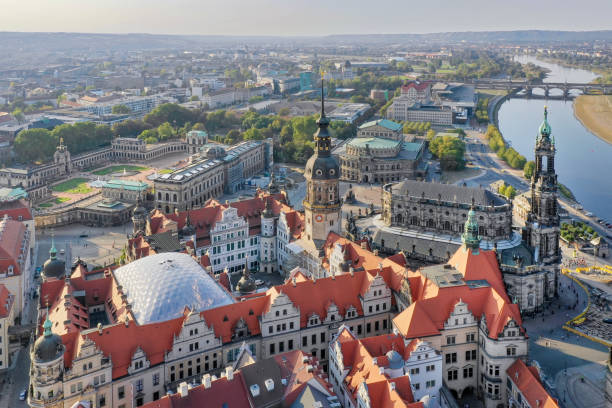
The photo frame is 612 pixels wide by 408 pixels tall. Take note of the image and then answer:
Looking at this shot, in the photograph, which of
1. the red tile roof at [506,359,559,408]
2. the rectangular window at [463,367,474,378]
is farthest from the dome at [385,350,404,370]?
the rectangular window at [463,367,474,378]

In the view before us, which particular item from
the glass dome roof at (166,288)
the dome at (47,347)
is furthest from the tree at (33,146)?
the dome at (47,347)

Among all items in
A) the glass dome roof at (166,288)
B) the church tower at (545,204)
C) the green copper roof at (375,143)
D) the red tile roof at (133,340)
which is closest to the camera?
the red tile roof at (133,340)

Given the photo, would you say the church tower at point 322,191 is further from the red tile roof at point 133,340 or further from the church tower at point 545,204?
the red tile roof at point 133,340

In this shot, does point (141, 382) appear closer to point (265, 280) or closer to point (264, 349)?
point (264, 349)

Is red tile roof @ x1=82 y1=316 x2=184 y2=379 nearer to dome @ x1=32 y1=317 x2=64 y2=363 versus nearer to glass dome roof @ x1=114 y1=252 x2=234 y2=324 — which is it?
dome @ x1=32 y1=317 x2=64 y2=363

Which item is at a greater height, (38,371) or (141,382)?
(38,371)

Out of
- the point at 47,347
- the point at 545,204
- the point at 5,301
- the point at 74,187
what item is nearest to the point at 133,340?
the point at 47,347

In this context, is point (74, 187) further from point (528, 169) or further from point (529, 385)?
point (529, 385)

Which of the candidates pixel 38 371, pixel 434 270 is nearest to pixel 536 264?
pixel 434 270
